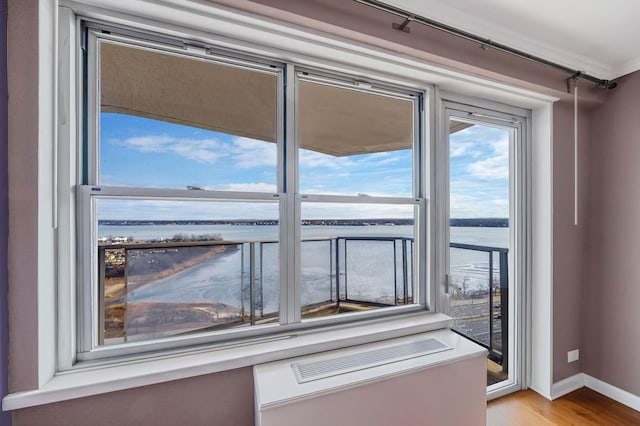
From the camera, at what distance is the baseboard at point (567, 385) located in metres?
2.24

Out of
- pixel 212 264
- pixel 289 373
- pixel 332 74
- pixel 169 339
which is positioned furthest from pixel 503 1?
pixel 169 339

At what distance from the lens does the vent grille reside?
4.47 feet

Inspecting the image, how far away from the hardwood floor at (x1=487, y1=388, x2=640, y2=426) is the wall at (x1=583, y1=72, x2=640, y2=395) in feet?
0.69

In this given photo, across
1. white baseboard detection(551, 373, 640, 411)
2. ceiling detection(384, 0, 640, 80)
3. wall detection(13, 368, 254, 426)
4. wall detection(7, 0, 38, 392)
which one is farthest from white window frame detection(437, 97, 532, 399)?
wall detection(7, 0, 38, 392)

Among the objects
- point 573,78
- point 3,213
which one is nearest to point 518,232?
point 573,78

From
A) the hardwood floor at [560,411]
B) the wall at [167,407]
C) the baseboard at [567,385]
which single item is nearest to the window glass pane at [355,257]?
the wall at [167,407]

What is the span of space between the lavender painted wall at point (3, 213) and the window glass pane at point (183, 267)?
1.07 feet

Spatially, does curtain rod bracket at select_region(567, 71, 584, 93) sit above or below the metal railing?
above

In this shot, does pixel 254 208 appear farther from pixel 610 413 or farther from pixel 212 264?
pixel 610 413

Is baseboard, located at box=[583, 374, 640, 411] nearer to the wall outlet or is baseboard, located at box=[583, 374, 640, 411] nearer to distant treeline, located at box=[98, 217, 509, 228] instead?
the wall outlet

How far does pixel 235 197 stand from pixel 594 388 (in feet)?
10.9

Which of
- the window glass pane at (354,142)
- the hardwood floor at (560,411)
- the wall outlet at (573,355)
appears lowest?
the hardwood floor at (560,411)

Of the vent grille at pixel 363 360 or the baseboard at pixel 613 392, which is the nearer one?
the vent grille at pixel 363 360

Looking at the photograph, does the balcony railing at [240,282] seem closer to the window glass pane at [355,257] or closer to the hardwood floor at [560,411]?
the window glass pane at [355,257]
